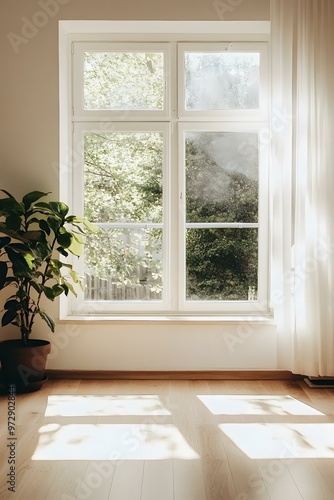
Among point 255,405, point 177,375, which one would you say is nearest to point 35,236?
point 177,375

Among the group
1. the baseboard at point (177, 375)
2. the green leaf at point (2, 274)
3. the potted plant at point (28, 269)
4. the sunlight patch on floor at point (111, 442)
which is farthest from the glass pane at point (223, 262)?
the sunlight patch on floor at point (111, 442)

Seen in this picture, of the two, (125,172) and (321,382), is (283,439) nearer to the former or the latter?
(321,382)

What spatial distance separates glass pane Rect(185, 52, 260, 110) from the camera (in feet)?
15.2

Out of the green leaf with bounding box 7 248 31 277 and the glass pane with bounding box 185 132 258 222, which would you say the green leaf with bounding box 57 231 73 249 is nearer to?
the green leaf with bounding box 7 248 31 277

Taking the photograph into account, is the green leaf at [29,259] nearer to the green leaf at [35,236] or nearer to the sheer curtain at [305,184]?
the green leaf at [35,236]

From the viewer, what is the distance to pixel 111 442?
3.15 metres

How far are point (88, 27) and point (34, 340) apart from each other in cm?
219

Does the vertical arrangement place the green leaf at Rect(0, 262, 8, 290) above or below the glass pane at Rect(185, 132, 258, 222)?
below

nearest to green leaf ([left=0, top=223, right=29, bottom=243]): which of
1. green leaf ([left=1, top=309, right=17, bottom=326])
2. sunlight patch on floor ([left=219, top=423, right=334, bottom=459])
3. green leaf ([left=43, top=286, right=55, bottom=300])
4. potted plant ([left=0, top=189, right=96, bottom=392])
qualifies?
potted plant ([left=0, top=189, right=96, bottom=392])

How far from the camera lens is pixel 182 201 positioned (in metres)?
4.66

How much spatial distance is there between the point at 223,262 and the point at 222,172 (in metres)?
0.65

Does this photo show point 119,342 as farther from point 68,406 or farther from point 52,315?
point 68,406

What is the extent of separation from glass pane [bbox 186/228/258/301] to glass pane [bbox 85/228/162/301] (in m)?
0.26

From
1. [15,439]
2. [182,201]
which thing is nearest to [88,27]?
[182,201]
